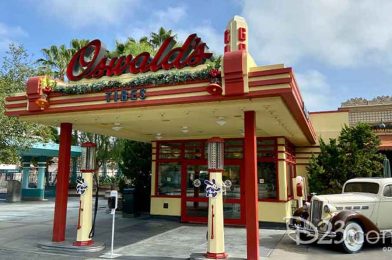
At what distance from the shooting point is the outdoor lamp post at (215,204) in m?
7.76

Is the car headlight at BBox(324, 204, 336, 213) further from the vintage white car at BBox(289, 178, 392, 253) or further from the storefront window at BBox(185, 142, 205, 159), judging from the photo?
the storefront window at BBox(185, 142, 205, 159)

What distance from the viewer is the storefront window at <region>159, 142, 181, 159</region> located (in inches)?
558

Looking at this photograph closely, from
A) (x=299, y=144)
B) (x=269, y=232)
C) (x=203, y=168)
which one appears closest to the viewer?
(x=269, y=232)

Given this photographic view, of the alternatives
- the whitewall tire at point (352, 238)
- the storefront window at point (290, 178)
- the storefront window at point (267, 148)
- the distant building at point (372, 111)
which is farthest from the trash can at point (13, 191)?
the whitewall tire at point (352, 238)

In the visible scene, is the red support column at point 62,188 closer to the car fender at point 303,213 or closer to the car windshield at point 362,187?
the car fender at point 303,213

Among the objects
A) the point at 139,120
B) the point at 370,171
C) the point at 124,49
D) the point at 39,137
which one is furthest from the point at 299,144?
the point at 124,49

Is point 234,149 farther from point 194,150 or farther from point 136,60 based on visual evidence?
point 136,60

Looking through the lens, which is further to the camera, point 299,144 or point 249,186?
point 299,144

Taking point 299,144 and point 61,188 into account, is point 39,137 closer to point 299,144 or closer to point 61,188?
point 61,188

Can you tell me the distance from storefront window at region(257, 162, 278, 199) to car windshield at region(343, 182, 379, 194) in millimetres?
2430

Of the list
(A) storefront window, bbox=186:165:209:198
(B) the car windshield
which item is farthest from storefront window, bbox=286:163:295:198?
(A) storefront window, bbox=186:165:209:198

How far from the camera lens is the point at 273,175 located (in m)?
12.5

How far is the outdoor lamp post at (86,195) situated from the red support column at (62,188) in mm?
633

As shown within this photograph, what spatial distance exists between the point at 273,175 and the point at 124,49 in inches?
597
